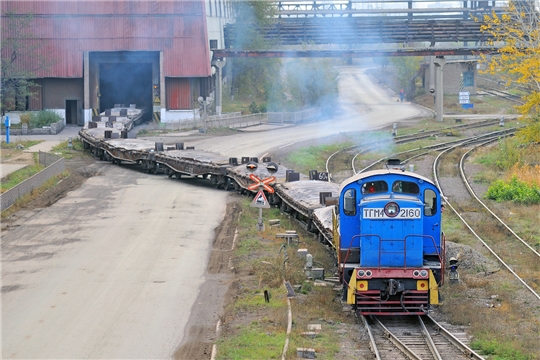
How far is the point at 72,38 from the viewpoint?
54.4m

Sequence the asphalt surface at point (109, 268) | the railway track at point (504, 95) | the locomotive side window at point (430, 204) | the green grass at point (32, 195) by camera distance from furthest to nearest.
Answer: the railway track at point (504, 95), the green grass at point (32, 195), the locomotive side window at point (430, 204), the asphalt surface at point (109, 268)

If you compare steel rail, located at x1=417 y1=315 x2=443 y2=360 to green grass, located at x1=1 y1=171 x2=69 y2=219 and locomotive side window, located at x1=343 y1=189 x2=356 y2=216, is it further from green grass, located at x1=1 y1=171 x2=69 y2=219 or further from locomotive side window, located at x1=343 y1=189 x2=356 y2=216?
green grass, located at x1=1 y1=171 x2=69 y2=219

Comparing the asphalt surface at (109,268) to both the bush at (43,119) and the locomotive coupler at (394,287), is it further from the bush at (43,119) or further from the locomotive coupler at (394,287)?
the bush at (43,119)

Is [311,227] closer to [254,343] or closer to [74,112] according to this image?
[254,343]

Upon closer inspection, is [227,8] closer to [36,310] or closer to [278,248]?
[278,248]

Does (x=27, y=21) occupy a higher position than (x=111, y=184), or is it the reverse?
(x=27, y=21)

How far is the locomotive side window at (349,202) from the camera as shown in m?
16.0

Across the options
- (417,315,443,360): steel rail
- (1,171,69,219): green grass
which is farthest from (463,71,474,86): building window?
(417,315,443,360): steel rail

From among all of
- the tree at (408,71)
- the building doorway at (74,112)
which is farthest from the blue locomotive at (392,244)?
the tree at (408,71)

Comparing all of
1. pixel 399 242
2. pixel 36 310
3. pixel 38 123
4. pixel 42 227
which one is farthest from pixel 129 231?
pixel 38 123

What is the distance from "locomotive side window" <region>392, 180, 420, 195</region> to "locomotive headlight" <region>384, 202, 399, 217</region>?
41cm

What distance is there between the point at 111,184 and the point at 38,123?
2014 cm

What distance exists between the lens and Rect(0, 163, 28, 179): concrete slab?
34.8 meters

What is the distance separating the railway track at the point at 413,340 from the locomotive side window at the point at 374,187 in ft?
7.95
